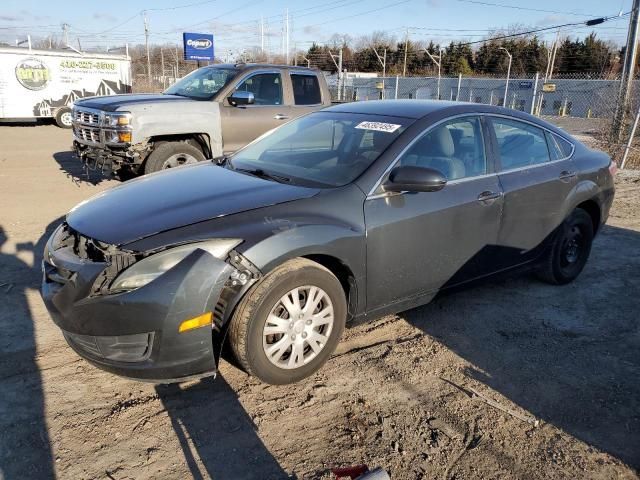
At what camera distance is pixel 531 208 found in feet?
14.1

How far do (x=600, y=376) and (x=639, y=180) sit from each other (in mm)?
8165

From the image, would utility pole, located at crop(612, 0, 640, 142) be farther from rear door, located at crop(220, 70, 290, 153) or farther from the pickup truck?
rear door, located at crop(220, 70, 290, 153)

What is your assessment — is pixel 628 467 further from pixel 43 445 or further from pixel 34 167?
pixel 34 167

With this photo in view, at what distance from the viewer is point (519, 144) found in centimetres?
436

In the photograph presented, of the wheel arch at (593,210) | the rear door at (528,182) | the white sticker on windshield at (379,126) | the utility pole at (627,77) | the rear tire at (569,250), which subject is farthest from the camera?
the utility pole at (627,77)

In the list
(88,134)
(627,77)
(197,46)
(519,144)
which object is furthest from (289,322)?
(197,46)

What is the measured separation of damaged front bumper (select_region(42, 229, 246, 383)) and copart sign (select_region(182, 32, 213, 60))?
36902 mm

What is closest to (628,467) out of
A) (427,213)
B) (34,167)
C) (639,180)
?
(427,213)

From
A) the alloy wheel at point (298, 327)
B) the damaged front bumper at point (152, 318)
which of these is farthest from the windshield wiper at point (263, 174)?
the damaged front bumper at point (152, 318)

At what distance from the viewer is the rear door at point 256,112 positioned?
310 inches

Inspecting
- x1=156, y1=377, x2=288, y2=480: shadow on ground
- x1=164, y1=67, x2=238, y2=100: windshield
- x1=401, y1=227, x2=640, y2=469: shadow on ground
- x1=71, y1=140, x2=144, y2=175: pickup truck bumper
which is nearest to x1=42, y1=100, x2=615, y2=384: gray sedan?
x1=156, y1=377, x2=288, y2=480: shadow on ground

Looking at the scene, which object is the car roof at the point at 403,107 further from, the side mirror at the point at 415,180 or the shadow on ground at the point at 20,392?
the shadow on ground at the point at 20,392

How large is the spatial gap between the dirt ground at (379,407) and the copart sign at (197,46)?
35679 millimetres

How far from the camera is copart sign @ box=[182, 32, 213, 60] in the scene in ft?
121
